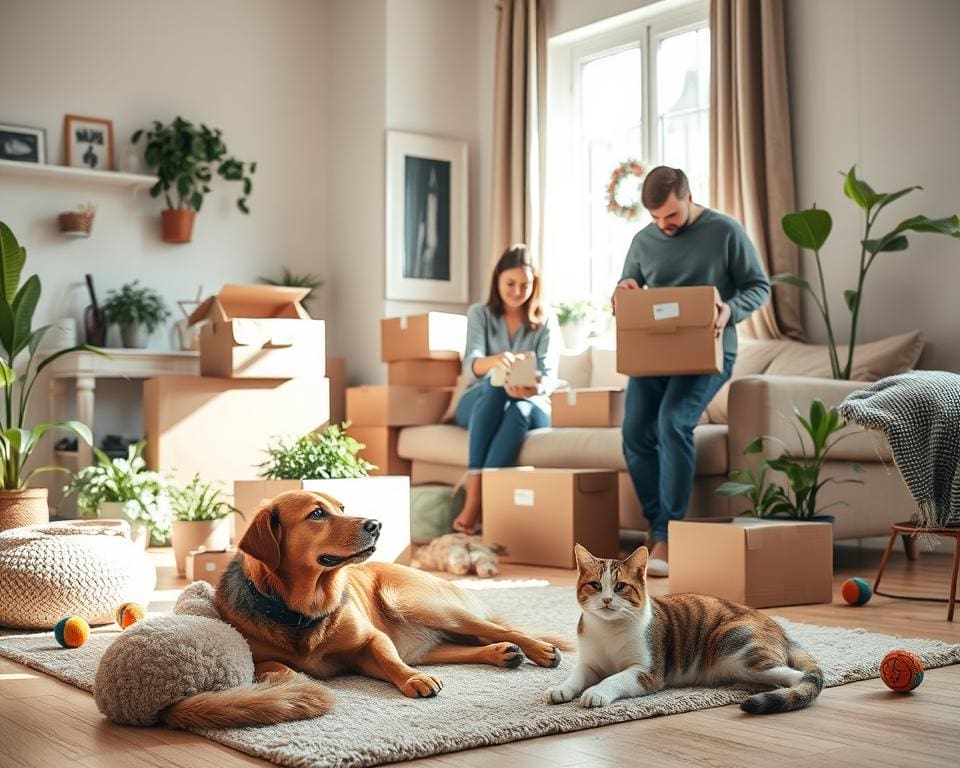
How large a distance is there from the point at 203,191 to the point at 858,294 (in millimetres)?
3269

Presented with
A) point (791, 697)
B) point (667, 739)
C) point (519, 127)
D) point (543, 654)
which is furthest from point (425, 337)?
point (667, 739)

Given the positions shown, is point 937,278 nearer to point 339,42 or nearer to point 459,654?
point 459,654

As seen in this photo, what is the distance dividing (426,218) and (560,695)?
185 inches

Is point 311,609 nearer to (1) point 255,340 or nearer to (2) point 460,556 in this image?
(2) point 460,556

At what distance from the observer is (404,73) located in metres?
6.36

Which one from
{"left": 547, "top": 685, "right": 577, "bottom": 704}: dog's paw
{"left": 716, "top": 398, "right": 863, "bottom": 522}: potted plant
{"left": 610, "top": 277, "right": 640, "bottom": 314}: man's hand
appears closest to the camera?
{"left": 547, "top": 685, "right": 577, "bottom": 704}: dog's paw

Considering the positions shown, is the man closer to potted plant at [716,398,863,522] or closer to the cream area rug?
potted plant at [716,398,863,522]

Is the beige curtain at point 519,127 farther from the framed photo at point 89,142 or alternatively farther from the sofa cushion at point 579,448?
the framed photo at point 89,142

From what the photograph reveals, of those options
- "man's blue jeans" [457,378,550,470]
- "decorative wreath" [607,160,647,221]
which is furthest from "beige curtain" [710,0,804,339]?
"man's blue jeans" [457,378,550,470]

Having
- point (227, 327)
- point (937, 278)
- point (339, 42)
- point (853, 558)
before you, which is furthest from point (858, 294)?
point (339, 42)

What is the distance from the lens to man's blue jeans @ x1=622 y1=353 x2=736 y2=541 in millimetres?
3820

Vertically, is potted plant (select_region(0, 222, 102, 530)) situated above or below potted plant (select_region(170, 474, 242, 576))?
above

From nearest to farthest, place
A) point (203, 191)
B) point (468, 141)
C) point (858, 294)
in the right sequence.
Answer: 1. point (858, 294)
2. point (203, 191)
3. point (468, 141)

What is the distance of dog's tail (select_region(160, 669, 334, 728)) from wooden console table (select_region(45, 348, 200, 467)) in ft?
12.1
